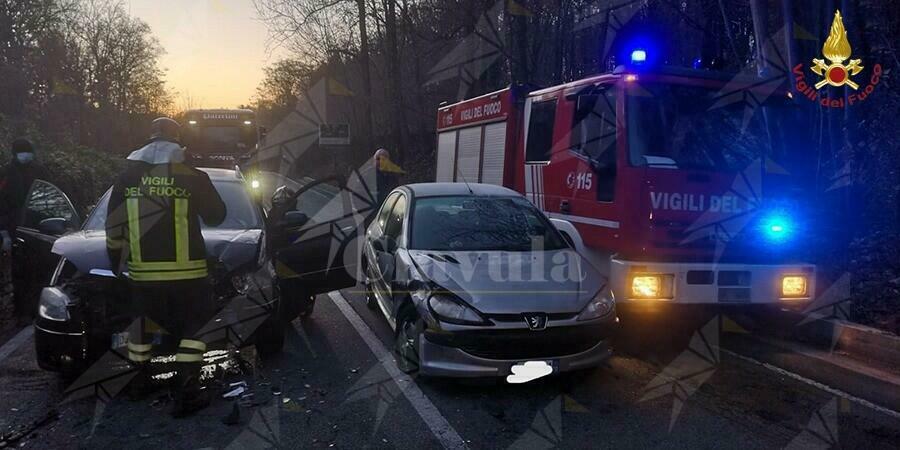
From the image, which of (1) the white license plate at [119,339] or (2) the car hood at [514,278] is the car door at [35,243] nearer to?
(1) the white license plate at [119,339]

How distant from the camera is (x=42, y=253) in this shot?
22.7 feet

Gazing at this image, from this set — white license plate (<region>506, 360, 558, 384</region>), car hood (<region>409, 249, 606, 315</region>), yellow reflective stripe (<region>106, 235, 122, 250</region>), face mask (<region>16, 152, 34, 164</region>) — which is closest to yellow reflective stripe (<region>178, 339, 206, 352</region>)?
yellow reflective stripe (<region>106, 235, 122, 250</region>)

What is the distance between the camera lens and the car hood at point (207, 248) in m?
4.97

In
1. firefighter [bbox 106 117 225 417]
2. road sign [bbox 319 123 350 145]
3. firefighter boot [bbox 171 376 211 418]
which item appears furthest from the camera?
road sign [bbox 319 123 350 145]

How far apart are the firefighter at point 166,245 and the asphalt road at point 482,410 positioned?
492 millimetres

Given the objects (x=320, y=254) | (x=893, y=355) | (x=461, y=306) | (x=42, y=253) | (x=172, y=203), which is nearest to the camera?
(x=172, y=203)

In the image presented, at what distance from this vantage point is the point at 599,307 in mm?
5152

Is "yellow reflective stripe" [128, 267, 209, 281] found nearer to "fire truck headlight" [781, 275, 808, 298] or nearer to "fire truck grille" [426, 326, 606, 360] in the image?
"fire truck grille" [426, 326, 606, 360]

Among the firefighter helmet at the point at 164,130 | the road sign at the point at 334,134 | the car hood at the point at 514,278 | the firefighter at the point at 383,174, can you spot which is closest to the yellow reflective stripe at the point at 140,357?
the firefighter helmet at the point at 164,130

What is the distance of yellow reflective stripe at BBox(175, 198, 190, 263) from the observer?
4234mm

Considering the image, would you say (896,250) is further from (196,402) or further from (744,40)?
(744,40)

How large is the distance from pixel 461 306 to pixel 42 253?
4694 millimetres

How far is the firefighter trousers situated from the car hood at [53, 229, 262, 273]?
717mm

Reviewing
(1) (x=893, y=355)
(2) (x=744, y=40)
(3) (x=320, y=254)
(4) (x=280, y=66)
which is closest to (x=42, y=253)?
(3) (x=320, y=254)
